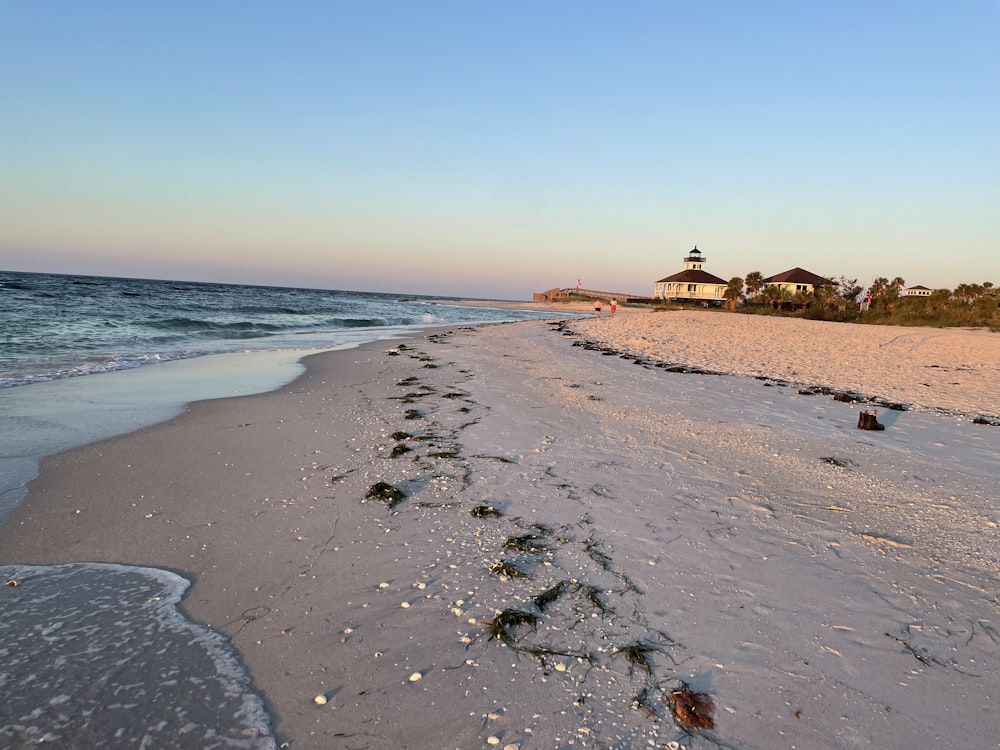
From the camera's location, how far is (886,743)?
7.11 feet

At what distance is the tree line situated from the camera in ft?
85.1

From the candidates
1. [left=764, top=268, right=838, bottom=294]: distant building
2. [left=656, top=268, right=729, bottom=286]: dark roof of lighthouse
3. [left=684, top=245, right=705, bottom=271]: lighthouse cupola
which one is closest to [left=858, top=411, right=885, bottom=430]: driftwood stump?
[left=764, top=268, right=838, bottom=294]: distant building

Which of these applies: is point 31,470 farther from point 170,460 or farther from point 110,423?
point 110,423

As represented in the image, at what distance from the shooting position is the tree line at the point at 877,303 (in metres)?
26.0

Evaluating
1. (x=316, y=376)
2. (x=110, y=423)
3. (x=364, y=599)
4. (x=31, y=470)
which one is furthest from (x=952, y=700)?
(x=316, y=376)

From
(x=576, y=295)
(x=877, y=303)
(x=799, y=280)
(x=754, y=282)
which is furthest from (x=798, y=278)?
Answer: (x=576, y=295)

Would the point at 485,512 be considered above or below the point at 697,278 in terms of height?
below

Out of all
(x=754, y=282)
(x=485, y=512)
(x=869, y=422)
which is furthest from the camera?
(x=754, y=282)

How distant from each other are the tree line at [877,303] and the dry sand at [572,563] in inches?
958

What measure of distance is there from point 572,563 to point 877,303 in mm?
43376

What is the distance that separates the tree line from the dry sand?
24.3 meters

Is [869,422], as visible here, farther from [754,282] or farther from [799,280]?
[799,280]

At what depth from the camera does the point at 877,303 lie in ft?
123

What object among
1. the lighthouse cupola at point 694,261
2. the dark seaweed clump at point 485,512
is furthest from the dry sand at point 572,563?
the lighthouse cupola at point 694,261
